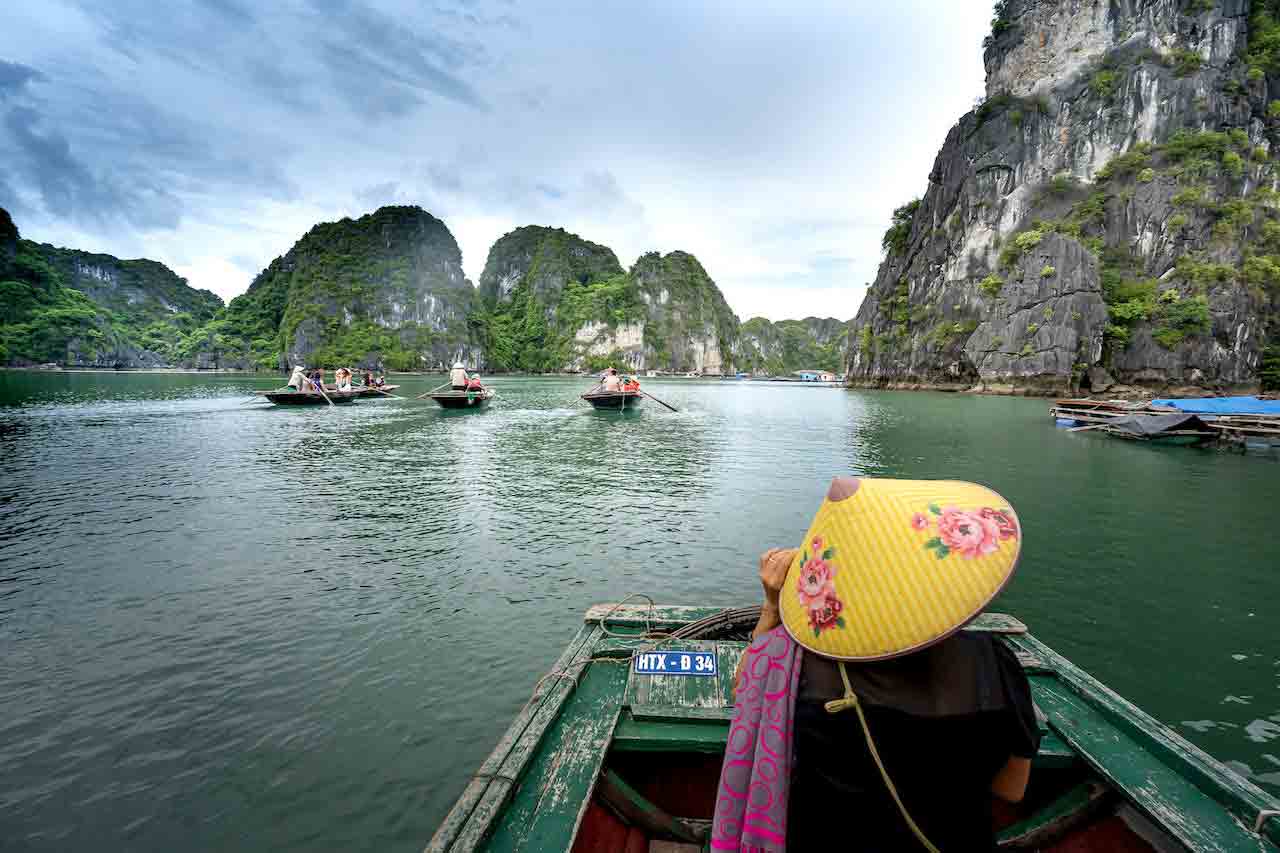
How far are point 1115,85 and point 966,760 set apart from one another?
80596mm

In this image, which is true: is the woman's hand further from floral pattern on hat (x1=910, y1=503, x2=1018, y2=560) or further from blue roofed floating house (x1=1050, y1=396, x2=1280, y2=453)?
blue roofed floating house (x1=1050, y1=396, x2=1280, y2=453)

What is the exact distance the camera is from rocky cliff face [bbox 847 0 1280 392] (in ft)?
143

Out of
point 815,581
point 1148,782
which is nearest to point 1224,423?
point 1148,782

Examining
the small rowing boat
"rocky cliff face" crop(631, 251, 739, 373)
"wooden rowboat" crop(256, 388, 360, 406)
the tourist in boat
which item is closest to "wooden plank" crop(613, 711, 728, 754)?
the tourist in boat

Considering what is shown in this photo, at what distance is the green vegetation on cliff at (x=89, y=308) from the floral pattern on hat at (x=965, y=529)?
134 metres

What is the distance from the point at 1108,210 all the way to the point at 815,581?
71008 mm

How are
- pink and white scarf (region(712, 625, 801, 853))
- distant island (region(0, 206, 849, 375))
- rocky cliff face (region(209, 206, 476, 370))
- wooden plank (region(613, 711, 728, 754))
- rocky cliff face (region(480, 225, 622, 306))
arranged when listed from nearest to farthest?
pink and white scarf (region(712, 625, 801, 853)) → wooden plank (region(613, 711, 728, 754)) → distant island (region(0, 206, 849, 375)) → rocky cliff face (region(209, 206, 476, 370)) → rocky cliff face (region(480, 225, 622, 306))

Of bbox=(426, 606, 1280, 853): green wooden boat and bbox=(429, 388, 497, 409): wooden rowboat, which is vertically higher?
bbox=(429, 388, 497, 409): wooden rowboat

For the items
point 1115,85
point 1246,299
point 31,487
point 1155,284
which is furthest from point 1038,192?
point 31,487

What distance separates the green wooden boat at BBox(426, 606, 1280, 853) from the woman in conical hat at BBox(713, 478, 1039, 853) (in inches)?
49.3

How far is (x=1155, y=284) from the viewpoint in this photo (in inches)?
1844

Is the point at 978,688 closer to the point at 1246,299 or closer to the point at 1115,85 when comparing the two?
the point at 1246,299

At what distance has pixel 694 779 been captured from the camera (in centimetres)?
289

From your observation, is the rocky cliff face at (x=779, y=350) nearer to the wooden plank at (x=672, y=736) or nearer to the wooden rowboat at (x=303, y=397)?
the wooden rowboat at (x=303, y=397)
